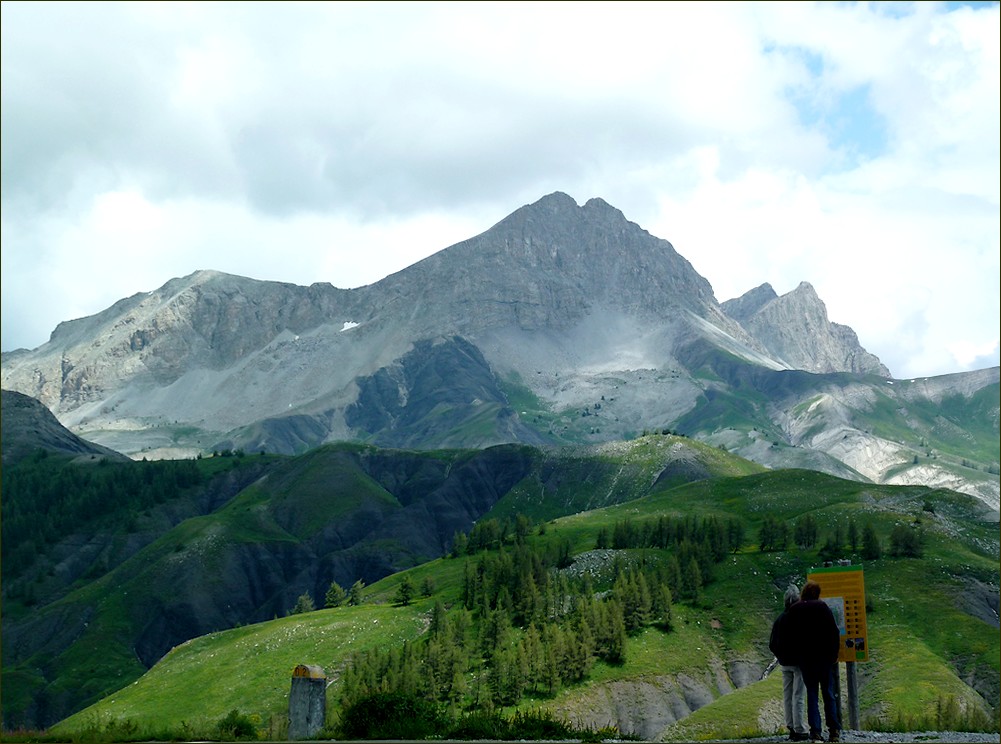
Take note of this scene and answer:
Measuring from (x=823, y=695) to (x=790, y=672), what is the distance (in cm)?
109

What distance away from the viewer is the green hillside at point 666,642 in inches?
4572

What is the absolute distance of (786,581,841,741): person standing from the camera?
91.5 feet

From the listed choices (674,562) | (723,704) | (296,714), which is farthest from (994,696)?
(296,714)

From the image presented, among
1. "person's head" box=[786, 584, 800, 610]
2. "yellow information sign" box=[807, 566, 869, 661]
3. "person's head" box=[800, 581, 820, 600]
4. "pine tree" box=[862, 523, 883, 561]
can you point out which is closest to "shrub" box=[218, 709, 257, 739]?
"person's head" box=[786, 584, 800, 610]

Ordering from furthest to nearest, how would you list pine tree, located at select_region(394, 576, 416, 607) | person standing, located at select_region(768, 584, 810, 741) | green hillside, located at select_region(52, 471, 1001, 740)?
1. pine tree, located at select_region(394, 576, 416, 607)
2. green hillside, located at select_region(52, 471, 1001, 740)
3. person standing, located at select_region(768, 584, 810, 741)

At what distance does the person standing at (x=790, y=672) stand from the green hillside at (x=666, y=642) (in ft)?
221

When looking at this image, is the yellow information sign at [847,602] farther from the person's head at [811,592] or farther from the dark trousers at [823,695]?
the person's head at [811,592]

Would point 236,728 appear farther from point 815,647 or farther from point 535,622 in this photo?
point 535,622

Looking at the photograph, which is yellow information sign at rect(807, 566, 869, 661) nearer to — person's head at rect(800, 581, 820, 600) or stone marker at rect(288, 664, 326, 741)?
person's head at rect(800, 581, 820, 600)

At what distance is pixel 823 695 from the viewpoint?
28.2 m

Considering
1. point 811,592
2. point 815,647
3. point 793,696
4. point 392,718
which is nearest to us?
point 815,647

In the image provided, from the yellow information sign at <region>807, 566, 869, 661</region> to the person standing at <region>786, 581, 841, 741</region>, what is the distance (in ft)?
8.41

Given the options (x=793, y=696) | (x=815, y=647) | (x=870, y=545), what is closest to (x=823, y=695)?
(x=793, y=696)

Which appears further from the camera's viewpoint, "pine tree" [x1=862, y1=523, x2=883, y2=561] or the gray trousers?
"pine tree" [x1=862, y1=523, x2=883, y2=561]
